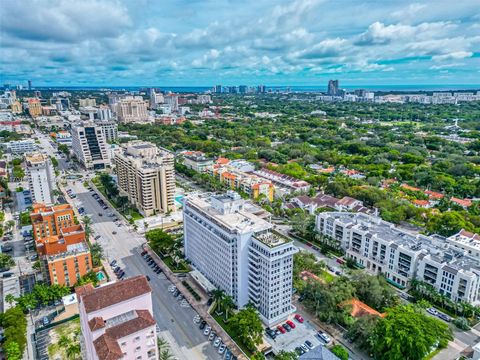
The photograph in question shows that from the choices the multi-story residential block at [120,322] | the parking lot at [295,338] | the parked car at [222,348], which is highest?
the multi-story residential block at [120,322]

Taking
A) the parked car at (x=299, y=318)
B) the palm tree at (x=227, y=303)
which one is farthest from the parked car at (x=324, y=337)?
the palm tree at (x=227, y=303)

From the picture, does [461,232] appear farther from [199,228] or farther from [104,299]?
[104,299]

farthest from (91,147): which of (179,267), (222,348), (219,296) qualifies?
(222,348)

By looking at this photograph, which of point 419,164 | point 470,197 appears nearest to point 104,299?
point 470,197

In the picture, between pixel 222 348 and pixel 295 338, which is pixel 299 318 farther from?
pixel 222 348

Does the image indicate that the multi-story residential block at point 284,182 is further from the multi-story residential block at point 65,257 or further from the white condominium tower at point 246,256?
the multi-story residential block at point 65,257

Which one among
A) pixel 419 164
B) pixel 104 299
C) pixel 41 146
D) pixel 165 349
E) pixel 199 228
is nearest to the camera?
pixel 104 299
